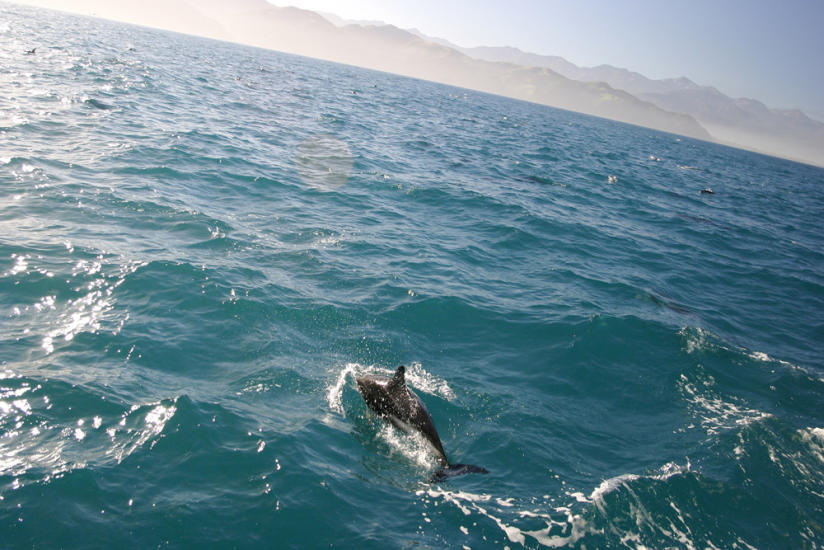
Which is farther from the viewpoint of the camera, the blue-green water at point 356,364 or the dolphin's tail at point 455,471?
the dolphin's tail at point 455,471

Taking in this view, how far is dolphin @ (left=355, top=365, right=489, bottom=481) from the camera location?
891cm

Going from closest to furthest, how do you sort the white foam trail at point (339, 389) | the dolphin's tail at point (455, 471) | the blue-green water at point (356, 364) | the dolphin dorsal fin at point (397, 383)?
the blue-green water at point (356, 364) → the dolphin's tail at point (455, 471) → the dolphin dorsal fin at point (397, 383) → the white foam trail at point (339, 389)

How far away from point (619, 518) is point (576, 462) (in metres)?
1.35

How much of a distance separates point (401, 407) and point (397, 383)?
496mm

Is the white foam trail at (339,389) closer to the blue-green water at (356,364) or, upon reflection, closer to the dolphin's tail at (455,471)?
the blue-green water at (356,364)

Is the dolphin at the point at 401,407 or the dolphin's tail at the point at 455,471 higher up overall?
the dolphin at the point at 401,407

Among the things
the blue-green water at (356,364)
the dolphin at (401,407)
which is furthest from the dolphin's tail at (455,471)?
the blue-green water at (356,364)

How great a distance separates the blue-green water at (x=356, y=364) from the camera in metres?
7.20

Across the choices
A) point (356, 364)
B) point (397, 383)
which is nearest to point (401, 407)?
point (397, 383)

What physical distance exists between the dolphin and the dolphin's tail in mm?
94

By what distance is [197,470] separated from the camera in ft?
24.1

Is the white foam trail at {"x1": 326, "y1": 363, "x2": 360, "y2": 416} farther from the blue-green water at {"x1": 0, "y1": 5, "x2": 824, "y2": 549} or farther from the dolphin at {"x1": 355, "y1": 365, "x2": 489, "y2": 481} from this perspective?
the dolphin at {"x1": 355, "y1": 365, "x2": 489, "y2": 481}

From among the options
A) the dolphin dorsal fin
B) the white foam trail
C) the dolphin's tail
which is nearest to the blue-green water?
the white foam trail

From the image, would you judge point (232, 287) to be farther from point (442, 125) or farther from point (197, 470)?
Result: point (442, 125)
